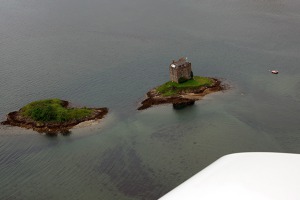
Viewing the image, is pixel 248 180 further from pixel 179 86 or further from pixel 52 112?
pixel 179 86

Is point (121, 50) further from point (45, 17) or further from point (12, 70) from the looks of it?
point (45, 17)

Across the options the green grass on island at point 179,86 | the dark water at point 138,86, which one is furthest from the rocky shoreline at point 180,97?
the dark water at point 138,86

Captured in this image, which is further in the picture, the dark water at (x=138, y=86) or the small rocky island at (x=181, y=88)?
the small rocky island at (x=181, y=88)

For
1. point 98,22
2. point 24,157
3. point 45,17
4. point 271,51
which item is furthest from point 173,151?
point 45,17

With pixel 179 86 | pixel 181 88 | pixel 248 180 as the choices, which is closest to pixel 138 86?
pixel 179 86

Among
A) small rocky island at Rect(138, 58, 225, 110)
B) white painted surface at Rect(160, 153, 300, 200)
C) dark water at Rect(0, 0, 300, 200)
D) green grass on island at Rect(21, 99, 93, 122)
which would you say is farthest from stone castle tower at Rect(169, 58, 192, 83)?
white painted surface at Rect(160, 153, 300, 200)

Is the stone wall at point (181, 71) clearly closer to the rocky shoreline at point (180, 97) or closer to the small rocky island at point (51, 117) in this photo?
the rocky shoreline at point (180, 97)
